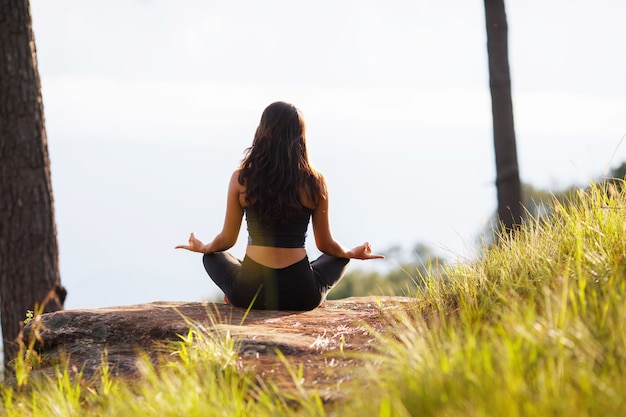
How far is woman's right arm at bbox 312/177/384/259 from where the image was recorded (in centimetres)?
541

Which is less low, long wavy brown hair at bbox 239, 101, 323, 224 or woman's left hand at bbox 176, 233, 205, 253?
long wavy brown hair at bbox 239, 101, 323, 224

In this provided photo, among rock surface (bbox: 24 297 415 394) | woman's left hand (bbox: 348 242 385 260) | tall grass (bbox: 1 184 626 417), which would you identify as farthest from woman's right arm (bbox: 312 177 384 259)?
tall grass (bbox: 1 184 626 417)

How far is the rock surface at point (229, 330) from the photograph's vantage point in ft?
13.2

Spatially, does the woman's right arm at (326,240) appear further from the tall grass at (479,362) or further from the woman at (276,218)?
the tall grass at (479,362)

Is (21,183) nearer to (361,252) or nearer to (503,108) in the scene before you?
(361,252)

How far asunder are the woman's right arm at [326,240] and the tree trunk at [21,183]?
3245 millimetres

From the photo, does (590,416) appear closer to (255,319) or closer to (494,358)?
(494,358)

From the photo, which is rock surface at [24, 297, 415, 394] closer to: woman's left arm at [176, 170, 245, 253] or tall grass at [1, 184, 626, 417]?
tall grass at [1, 184, 626, 417]

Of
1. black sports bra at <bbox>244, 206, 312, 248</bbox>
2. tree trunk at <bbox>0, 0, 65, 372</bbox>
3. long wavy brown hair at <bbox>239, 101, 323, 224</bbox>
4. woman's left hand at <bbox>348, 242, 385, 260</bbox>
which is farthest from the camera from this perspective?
tree trunk at <bbox>0, 0, 65, 372</bbox>

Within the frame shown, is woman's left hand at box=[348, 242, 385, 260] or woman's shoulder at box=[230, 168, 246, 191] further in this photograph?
woman's left hand at box=[348, 242, 385, 260]

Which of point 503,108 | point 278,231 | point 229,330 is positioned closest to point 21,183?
point 278,231

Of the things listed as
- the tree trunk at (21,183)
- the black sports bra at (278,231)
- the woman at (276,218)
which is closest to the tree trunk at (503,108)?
A: the woman at (276,218)

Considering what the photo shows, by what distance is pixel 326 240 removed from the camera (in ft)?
18.7

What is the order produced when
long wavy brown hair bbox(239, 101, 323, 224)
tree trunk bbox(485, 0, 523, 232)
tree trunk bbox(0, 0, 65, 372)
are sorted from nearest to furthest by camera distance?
1. long wavy brown hair bbox(239, 101, 323, 224)
2. tree trunk bbox(485, 0, 523, 232)
3. tree trunk bbox(0, 0, 65, 372)
